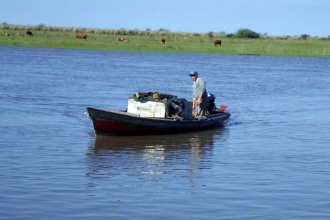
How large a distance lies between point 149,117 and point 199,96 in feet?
5.74

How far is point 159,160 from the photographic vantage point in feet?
54.3

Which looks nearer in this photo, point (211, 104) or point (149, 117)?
point (149, 117)

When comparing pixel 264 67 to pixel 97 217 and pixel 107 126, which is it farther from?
pixel 97 217

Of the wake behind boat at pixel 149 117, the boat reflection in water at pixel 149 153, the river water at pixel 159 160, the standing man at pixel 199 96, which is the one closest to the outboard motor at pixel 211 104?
the river water at pixel 159 160

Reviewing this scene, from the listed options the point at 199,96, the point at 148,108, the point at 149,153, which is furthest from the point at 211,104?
the point at 149,153

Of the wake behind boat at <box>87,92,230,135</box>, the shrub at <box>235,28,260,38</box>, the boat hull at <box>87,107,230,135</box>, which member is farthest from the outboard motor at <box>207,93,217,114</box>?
the shrub at <box>235,28,260,38</box>

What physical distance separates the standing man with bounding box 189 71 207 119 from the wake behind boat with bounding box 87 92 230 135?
0.25 metres

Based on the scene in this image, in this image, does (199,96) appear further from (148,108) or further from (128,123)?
(128,123)

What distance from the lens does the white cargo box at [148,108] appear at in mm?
20547

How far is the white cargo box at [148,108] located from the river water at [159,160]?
712 mm

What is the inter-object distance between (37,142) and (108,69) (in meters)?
29.5

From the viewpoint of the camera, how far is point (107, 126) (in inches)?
774

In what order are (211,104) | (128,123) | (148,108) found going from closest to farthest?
(128,123)
(148,108)
(211,104)

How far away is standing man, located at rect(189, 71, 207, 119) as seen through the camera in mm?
21203
